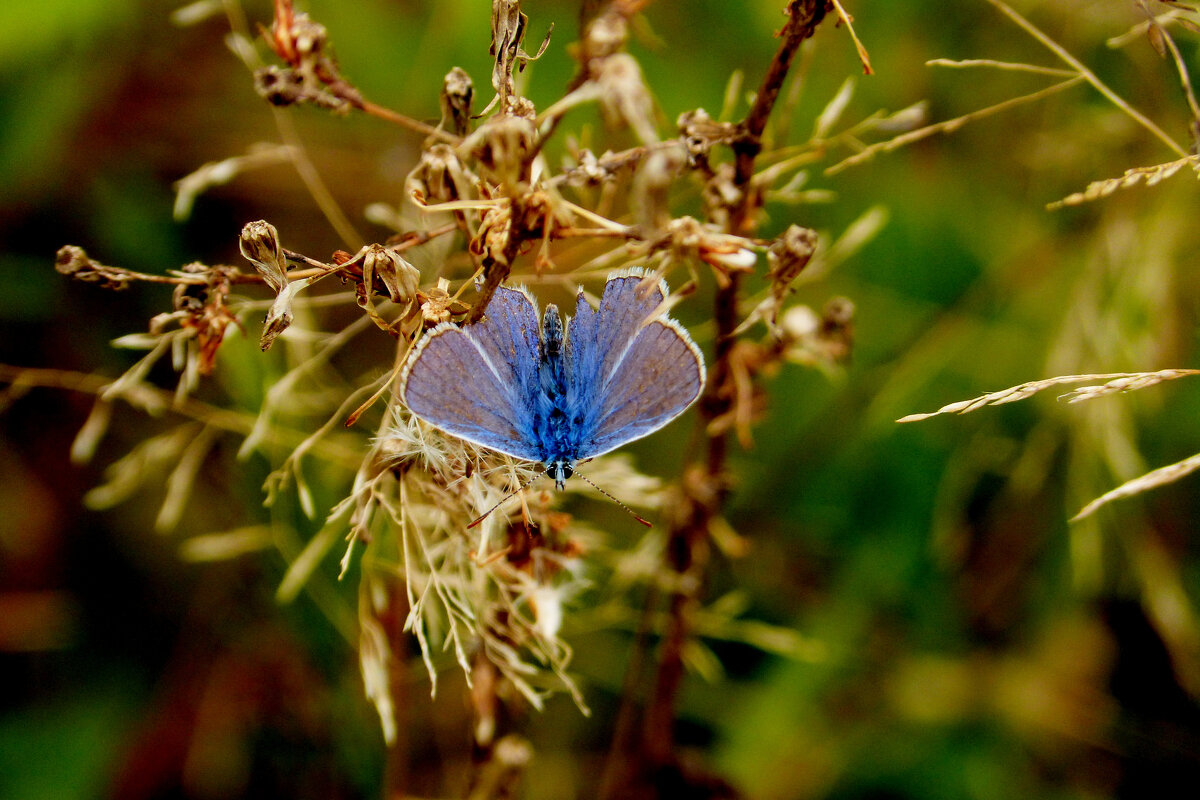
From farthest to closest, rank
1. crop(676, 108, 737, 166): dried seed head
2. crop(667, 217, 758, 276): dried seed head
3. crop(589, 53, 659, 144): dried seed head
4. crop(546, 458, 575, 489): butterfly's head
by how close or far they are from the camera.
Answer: crop(546, 458, 575, 489): butterfly's head < crop(676, 108, 737, 166): dried seed head < crop(667, 217, 758, 276): dried seed head < crop(589, 53, 659, 144): dried seed head

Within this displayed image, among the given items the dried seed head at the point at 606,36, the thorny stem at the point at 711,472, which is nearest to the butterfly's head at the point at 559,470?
the thorny stem at the point at 711,472

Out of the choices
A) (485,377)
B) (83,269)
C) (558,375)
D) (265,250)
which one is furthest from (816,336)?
(83,269)

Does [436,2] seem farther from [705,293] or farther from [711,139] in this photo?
[711,139]

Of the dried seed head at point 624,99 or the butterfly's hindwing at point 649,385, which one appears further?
the butterfly's hindwing at point 649,385

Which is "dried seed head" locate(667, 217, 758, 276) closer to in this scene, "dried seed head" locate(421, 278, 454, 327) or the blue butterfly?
the blue butterfly

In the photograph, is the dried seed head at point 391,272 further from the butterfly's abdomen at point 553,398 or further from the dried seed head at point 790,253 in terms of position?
the dried seed head at point 790,253

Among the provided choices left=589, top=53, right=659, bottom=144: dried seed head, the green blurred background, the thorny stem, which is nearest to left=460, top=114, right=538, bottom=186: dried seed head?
left=589, top=53, right=659, bottom=144: dried seed head
